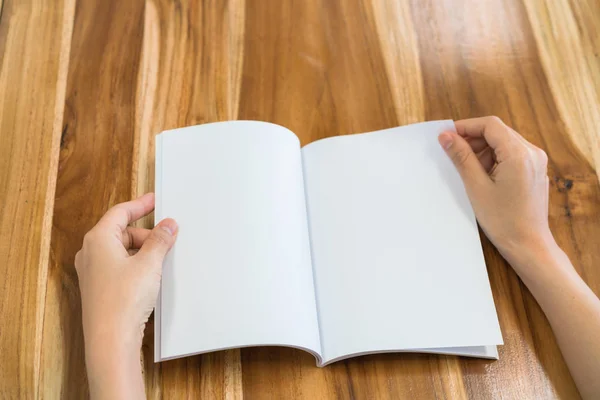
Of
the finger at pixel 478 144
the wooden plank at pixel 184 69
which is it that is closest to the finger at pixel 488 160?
the finger at pixel 478 144

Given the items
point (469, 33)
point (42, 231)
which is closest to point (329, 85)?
point (469, 33)

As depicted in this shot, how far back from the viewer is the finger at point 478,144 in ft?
2.51

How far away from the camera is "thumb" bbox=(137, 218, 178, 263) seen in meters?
0.63

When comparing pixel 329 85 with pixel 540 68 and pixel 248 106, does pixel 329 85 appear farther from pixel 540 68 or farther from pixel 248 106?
pixel 540 68

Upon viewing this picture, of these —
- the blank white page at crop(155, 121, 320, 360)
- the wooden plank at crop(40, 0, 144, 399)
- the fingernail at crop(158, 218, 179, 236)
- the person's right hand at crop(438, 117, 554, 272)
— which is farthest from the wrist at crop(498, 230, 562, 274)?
the wooden plank at crop(40, 0, 144, 399)

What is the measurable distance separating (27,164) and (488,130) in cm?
71

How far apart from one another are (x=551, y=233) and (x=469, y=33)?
0.39 meters

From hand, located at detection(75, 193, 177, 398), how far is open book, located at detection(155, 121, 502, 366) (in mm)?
27

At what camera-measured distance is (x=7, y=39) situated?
0.85 metres

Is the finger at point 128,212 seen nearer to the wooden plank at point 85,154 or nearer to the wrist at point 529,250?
the wooden plank at point 85,154

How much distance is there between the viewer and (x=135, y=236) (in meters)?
0.69

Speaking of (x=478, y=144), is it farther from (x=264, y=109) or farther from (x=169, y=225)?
(x=169, y=225)

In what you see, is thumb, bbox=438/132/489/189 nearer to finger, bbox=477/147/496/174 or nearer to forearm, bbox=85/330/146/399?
finger, bbox=477/147/496/174

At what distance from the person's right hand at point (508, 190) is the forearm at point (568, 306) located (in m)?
0.02
